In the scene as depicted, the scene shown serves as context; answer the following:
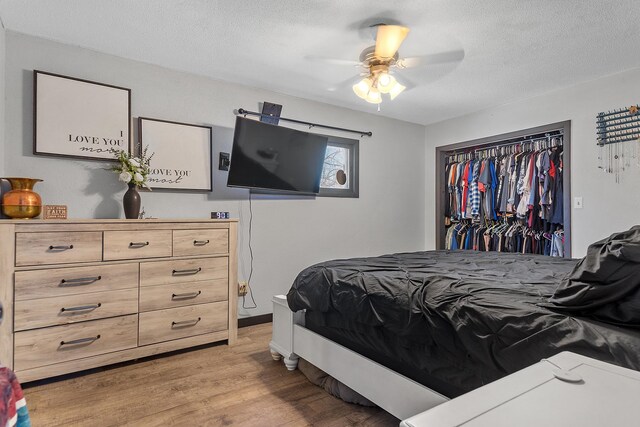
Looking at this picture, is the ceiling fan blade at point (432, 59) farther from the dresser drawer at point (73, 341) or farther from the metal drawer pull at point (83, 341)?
the metal drawer pull at point (83, 341)

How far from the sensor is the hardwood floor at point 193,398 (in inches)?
67.1

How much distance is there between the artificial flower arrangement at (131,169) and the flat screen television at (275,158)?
632 mm

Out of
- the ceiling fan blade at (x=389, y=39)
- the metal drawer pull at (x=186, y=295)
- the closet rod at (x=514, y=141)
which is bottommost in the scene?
the metal drawer pull at (x=186, y=295)

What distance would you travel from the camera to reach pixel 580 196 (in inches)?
127

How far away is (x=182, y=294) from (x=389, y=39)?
2.24 metres

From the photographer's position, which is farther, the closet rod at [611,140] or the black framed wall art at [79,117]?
the closet rod at [611,140]

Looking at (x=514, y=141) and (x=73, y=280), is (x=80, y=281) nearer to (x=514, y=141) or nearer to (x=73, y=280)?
(x=73, y=280)

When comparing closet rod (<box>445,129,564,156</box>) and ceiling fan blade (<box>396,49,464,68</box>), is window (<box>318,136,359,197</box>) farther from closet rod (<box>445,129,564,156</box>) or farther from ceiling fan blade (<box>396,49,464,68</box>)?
closet rod (<box>445,129,564,156</box>)

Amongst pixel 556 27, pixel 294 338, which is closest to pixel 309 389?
pixel 294 338

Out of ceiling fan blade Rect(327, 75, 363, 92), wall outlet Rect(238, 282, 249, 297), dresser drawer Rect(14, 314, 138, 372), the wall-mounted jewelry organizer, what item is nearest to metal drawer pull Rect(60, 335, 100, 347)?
dresser drawer Rect(14, 314, 138, 372)

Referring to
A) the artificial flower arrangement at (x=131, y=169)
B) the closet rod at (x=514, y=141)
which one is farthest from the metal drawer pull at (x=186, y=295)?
the closet rod at (x=514, y=141)

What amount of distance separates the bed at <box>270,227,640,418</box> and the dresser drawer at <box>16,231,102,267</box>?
47.8 inches

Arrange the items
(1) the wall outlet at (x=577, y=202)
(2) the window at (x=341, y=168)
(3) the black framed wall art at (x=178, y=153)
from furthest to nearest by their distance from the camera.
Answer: (2) the window at (x=341, y=168), (1) the wall outlet at (x=577, y=202), (3) the black framed wall art at (x=178, y=153)

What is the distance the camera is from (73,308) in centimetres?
215
